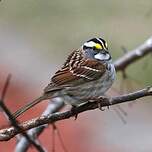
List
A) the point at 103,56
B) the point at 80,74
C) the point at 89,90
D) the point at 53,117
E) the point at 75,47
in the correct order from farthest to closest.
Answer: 1. the point at 75,47
2. the point at 103,56
3. the point at 80,74
4. the point at 89,90
5. the point at 53,117

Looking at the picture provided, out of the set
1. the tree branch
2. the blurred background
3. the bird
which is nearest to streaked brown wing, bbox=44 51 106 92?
the bird

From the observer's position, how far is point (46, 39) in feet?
36.7

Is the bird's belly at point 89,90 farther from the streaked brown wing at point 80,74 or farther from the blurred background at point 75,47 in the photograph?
the blurred background at point 75,47

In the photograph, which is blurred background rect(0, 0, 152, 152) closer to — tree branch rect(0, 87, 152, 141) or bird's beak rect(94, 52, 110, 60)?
bird's beak rect(94, 52, 110, 60)

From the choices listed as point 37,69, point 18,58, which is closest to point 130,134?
point 37,69

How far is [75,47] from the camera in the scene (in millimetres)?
10070

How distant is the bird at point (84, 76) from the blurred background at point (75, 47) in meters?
3.12

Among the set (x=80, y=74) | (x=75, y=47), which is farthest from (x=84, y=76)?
(x=75, y=47)

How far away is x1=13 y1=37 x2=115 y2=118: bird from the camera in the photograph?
337cm

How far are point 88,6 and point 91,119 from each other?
13.5 ft

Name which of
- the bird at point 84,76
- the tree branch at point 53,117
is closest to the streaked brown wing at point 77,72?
the bird at point 84,76

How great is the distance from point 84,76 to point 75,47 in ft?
21.5

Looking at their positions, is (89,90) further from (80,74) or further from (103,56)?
(103,56)

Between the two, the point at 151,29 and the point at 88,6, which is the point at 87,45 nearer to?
the point at 151,29
